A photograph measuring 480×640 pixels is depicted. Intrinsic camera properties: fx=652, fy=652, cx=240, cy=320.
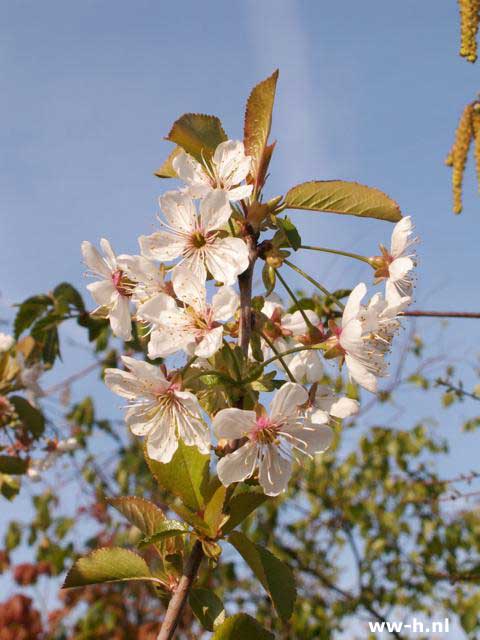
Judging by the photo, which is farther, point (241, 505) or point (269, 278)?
point (269, 278)

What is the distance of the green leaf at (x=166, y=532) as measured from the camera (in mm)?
792

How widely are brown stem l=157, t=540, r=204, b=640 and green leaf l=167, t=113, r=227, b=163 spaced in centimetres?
58

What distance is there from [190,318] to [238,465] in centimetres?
21

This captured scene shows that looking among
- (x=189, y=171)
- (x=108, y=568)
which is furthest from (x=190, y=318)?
(x=108, y=568)

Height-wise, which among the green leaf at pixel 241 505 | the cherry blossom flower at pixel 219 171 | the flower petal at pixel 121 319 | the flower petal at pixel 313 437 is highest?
the cherry blossom flower at pixel 219 171

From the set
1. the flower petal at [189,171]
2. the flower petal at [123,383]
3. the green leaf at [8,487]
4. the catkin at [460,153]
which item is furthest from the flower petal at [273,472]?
the green leaf at [8,487]

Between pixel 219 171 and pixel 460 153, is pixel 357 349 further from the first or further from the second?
pixel 460 153

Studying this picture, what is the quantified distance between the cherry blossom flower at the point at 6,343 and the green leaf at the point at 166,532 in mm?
1224

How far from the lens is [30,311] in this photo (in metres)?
2.00

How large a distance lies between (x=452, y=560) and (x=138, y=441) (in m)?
2.44

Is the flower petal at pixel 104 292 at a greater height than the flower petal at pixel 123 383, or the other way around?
the flower petal at pixel 104 292

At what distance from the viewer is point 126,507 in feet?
3.06

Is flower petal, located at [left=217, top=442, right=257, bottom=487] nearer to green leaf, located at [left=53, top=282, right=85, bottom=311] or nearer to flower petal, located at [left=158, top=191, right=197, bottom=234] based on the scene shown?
flower petal, located at [left=158, top=191, right=197, bottom=234]

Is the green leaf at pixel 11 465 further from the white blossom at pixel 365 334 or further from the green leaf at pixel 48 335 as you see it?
the white blossom at pixel 365 334
